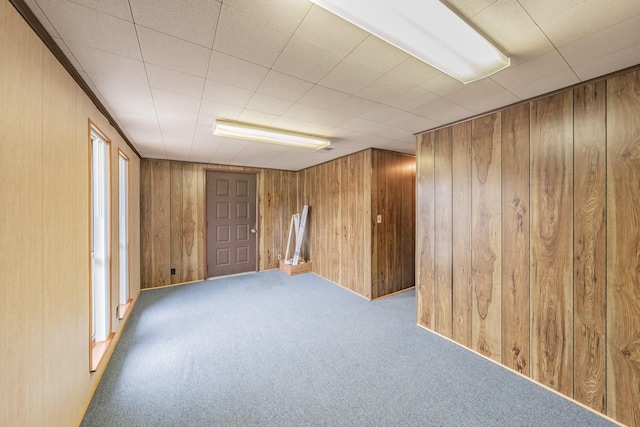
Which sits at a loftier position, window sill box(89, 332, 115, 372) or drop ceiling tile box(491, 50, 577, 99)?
drop ceiling tile box(491, 50, 577, 99)

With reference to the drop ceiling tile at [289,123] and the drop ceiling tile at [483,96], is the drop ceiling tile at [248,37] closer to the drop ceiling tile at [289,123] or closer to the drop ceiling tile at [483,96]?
the drop ceiling tile at [289,123]

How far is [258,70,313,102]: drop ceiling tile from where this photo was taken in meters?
1.70

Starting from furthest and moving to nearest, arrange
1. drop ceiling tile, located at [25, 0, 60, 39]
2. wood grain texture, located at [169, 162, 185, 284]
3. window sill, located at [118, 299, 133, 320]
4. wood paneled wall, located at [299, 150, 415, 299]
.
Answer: wood grain texture, located at [169, 162, 185, 284], wood paneled wall, located at [299, 150, 415, 299], window sill, located at [118, 299, 133, 320], drop ceiling tile, located at [25, 0, 60, 39]

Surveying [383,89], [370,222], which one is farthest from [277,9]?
[370,222]

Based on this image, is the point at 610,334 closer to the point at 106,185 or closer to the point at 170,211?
the point at 106,185

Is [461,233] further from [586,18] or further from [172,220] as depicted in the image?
[172,220]

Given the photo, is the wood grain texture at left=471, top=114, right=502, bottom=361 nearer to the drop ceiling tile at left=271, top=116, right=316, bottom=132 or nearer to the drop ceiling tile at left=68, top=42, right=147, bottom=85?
the drop ceiling tile at left=271, top=116, right=316, bottom=132

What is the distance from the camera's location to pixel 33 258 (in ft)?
3.76

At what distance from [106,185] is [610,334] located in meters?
4.28

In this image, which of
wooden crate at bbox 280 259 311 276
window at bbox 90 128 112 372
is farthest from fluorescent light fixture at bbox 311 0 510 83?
wooden crate at bbox 280 259 311 276

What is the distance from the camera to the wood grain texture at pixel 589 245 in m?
1.71

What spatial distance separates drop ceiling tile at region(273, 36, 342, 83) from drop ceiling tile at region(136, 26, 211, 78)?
0.45 m

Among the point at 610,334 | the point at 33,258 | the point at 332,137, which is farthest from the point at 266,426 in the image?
the point at 332,137

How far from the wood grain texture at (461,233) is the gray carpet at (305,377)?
27cm
